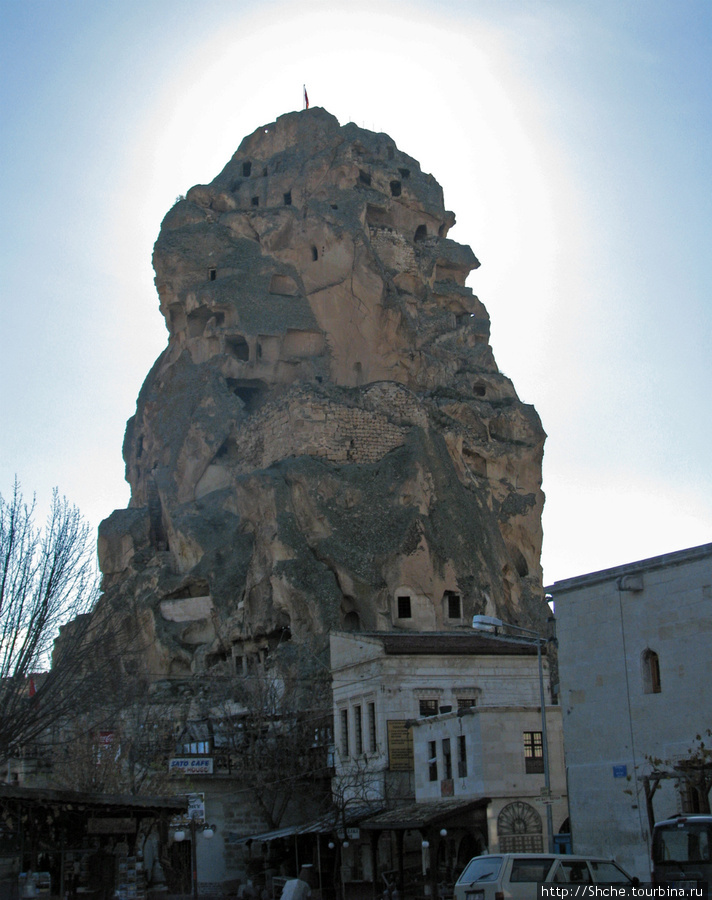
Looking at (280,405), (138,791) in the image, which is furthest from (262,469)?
(138,791)

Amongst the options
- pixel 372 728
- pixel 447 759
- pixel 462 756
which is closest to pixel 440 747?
pixel 447 759

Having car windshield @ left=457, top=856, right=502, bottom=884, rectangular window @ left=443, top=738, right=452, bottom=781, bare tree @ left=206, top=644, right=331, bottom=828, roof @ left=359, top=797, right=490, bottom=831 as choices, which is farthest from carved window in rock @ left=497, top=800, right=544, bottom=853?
car windshield @ left=457, top=856, right=502, bottom=884

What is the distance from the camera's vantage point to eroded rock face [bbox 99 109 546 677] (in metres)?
57.2

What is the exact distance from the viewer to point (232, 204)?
269 ft

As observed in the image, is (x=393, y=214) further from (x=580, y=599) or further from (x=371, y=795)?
(x=580, y=599)

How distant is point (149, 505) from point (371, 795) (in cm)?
4043

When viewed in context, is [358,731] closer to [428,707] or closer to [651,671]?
[428,707]

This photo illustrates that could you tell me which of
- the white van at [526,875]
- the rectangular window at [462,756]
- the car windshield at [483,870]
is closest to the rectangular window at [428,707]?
the rectangular window at [462,756]

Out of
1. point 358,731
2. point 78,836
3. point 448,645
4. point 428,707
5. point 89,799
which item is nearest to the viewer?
point 89,799

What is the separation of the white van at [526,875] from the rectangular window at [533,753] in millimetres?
13595

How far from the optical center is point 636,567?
26.5 meters

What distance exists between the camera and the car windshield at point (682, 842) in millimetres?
18719

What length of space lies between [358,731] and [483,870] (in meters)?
21.1

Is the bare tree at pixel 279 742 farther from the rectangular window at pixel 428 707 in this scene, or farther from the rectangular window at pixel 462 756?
the rectangular window at pixel 462 756
